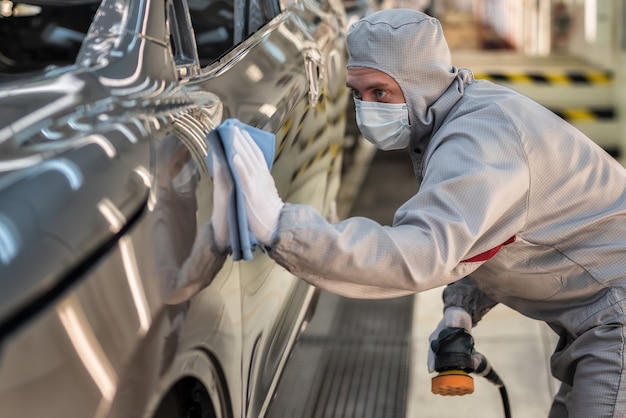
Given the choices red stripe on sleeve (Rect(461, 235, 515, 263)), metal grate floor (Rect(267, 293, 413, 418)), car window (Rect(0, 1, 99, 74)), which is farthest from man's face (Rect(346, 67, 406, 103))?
car window (Rect(0, 1, 99, 74))

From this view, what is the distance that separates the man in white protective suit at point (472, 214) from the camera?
4.97 feet

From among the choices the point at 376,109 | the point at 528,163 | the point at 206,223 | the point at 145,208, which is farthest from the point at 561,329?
the point at 145,208

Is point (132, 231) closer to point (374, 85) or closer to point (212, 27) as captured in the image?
point (374, 85)

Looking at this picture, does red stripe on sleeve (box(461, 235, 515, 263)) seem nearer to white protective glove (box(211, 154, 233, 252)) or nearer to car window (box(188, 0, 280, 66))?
white protective glove (box(211, 154, 233, 252))

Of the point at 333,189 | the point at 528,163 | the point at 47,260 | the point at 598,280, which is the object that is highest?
the point at 47,260

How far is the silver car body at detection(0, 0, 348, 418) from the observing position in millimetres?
1025

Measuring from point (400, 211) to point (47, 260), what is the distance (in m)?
0.77

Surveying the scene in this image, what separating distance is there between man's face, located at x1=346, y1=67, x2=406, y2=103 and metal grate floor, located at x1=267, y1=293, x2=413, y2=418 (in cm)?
130

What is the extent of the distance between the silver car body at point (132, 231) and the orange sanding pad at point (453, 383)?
0.40 m

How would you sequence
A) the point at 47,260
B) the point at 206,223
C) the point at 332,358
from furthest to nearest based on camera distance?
1. the point at 332,358
2. the point at 206,223
3. the point at 47,260

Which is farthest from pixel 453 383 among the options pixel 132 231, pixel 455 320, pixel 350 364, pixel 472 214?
pixel 350 364

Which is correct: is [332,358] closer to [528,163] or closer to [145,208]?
[528,163]

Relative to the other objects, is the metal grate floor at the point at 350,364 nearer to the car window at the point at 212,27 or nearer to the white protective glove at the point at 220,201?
the car window at the point at 212,27

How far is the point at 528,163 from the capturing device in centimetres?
169
